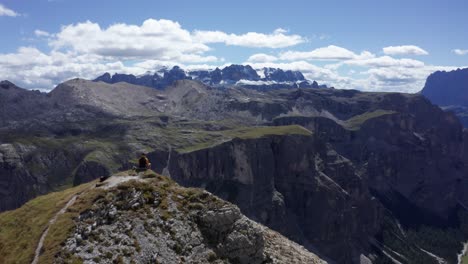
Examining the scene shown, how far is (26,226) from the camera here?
63000 mm

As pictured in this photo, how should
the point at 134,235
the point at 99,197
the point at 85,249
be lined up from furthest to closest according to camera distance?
the point at 99,197 → the point at 134,235 → the point at 85,249

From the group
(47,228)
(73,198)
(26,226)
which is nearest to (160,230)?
(47,228)

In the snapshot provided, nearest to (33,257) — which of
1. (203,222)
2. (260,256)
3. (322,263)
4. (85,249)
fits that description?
(85,249)

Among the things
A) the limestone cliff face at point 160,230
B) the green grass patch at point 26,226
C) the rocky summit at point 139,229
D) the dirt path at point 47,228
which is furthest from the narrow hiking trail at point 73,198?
the limestone cliff face at point 160,230

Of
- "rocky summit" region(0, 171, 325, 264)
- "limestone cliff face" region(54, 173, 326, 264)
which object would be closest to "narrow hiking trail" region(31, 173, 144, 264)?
"rocky summit" region(0, 171, 325, 264)

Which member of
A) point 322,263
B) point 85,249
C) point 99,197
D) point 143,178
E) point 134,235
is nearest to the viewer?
point 85,249

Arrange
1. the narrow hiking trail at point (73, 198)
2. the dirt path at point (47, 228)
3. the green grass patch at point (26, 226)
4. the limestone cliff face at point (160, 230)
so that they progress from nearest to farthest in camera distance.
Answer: the dirt path at point (47, 228)
the narrow hiking trail at point (73, 198)
the limestone cliff face at point (160, 230)
the green grass patch at point (26, 226)

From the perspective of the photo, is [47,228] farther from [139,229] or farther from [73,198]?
[139,229]

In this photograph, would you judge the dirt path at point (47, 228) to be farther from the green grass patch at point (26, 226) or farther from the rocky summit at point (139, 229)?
the green grass patch at point (26, 226)

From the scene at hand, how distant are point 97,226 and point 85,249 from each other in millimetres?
4141

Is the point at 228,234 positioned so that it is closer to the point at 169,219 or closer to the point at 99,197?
the point at 169,219

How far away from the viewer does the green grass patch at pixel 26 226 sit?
187 ft

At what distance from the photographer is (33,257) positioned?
2159 inches

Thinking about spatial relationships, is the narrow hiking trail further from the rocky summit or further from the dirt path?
the rocky summit
